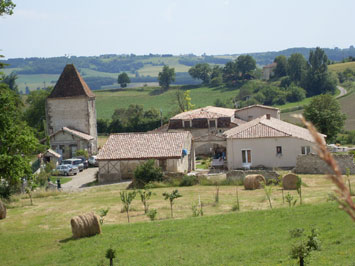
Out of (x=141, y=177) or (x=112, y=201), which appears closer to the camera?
(x=112, y=201)

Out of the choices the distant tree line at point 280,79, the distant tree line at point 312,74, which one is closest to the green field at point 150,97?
the distant tree line at point 280,79

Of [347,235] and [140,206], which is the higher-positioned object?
[347,235]

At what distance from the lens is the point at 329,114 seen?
55000 millimetres

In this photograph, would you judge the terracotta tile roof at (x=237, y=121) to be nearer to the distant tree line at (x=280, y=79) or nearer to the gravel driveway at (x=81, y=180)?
the gravel driveway at (x=81, y=180)

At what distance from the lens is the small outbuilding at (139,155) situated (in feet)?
140

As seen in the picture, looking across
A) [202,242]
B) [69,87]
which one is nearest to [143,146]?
[69,87]

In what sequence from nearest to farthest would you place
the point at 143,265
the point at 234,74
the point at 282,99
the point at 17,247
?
the point at 143,265 < the point at 17,247 < the point at 282,99 < the point at 234,74

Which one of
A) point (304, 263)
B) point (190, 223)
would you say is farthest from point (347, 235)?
point (190, 223)

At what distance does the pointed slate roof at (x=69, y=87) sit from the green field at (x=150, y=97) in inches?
2021

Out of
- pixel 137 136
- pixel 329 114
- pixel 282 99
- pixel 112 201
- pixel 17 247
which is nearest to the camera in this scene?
pixel 17 247

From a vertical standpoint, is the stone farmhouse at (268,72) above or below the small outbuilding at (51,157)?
above

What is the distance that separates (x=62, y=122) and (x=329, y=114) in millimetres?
29734

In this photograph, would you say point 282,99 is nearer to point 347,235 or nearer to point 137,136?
point 137,136

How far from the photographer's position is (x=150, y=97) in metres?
136
